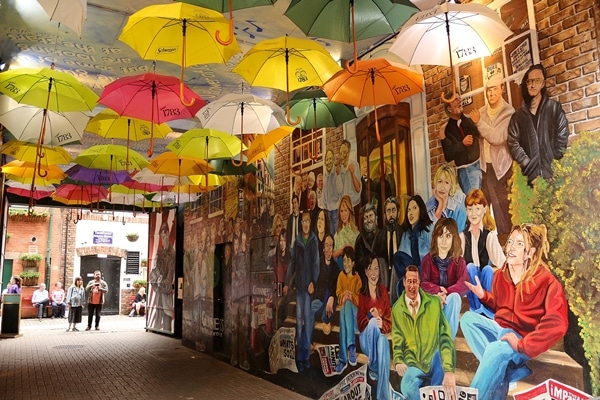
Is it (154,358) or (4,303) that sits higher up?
(4,303)

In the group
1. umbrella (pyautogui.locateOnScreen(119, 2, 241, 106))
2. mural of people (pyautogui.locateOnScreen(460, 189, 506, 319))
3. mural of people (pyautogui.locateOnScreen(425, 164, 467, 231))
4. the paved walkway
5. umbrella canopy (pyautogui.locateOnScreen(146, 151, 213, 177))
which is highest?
umbrella (pyautogui.locateOnScreen(119, 2, 241, 106))

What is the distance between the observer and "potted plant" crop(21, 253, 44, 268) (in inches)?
811

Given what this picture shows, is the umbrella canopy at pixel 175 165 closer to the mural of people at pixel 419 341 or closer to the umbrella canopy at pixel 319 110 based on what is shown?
the umbrella canopy at pixel 319 110

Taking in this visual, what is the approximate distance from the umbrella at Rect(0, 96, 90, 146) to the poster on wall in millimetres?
8328

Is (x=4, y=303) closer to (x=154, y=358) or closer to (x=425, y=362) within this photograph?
(x=154, y=358)

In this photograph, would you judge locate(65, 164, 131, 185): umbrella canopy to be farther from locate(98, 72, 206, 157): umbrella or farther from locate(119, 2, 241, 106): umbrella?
locate(119, 2, 241, 106): umbrella

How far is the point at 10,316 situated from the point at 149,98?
12032 millimetres

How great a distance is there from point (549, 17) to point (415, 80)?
1.39 m

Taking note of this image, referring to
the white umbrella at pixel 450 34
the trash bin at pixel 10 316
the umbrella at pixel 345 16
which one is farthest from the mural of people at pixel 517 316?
the trash bin at pixel 10 316

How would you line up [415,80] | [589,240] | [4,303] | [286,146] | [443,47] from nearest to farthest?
[589,240] < [443,47] < [415,80] < [286,146] < [4,303]

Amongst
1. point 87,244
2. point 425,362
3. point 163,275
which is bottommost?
point 425,362

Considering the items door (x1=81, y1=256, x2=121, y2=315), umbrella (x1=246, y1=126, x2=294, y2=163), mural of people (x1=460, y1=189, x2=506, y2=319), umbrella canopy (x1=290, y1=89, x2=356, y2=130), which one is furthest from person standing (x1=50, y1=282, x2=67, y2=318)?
mural of people (x1=460, y1=189, x2=506, y2=319)

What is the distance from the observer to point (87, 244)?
22.4 meters

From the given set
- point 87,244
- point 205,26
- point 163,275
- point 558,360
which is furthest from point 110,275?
point 558,360
